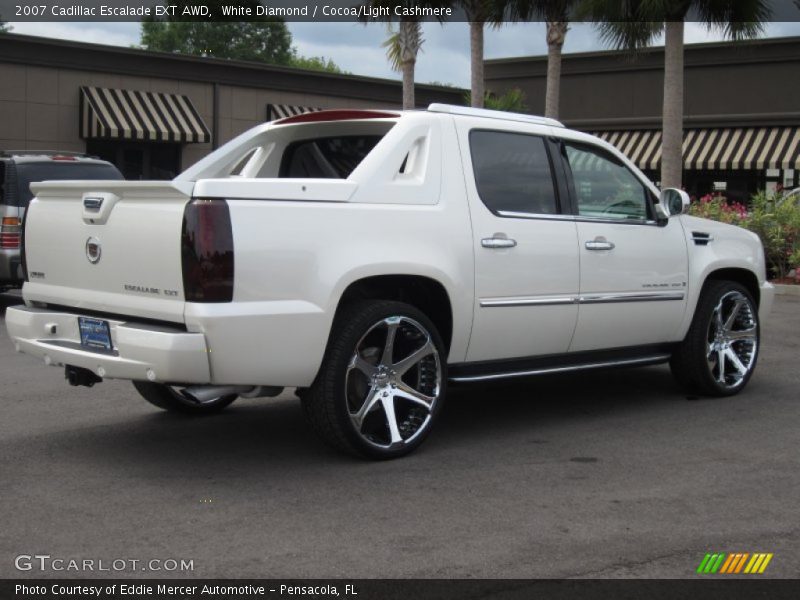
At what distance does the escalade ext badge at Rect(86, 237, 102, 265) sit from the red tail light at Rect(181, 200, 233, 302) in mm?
715

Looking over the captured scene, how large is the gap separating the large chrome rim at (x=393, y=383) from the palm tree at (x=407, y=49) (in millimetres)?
22321

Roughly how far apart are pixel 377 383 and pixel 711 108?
27754mm

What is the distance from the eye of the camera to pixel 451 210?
6039 mm

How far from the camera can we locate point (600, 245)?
→ 6770 millimetres

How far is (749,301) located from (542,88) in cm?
2814

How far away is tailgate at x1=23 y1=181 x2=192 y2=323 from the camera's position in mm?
5188

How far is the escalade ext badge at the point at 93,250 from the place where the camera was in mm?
5582

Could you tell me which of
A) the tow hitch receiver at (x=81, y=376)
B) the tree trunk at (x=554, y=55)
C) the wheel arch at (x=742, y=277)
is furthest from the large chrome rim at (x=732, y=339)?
the tree trunk at (x=554, y=55)

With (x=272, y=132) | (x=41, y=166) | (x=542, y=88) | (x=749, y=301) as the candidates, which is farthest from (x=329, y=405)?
(x=542, y=88)

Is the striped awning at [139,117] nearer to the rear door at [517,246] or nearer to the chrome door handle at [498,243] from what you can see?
the rear door at [517,246]

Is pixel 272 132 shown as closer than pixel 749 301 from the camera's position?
Yes

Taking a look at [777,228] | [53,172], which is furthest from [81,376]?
[777,228]

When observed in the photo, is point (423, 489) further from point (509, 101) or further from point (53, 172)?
point (509, 101)
